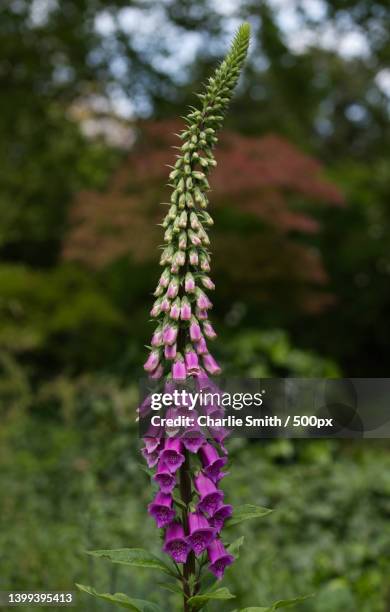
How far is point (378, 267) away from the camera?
9000 millimetres

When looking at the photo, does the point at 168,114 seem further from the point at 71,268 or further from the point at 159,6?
the point at 71,268

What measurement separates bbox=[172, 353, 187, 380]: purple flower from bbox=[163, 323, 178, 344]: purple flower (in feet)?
0.14

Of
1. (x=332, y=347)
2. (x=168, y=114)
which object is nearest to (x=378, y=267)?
(x=332, y=347)

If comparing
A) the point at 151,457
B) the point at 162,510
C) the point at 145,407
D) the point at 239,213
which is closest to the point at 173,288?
the point at 145,407

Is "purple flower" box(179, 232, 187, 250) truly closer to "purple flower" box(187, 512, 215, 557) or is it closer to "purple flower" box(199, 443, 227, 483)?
"purple flower" box(199, 443, 227, 483)

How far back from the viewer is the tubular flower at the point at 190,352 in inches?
67.0

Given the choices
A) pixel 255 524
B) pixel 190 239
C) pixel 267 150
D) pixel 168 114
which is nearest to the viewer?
pixel 190 239

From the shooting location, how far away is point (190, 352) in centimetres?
173

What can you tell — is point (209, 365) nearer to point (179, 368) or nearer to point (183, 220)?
point (179, 368)

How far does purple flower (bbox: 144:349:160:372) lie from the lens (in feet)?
5.70

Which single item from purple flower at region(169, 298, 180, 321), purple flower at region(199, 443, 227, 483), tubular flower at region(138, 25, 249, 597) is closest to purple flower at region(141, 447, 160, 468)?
tubular flower at region(138, 25, 249, 597)

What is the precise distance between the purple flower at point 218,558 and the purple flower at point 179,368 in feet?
1.34

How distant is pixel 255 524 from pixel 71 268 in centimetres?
385

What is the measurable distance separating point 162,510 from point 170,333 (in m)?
0.42
